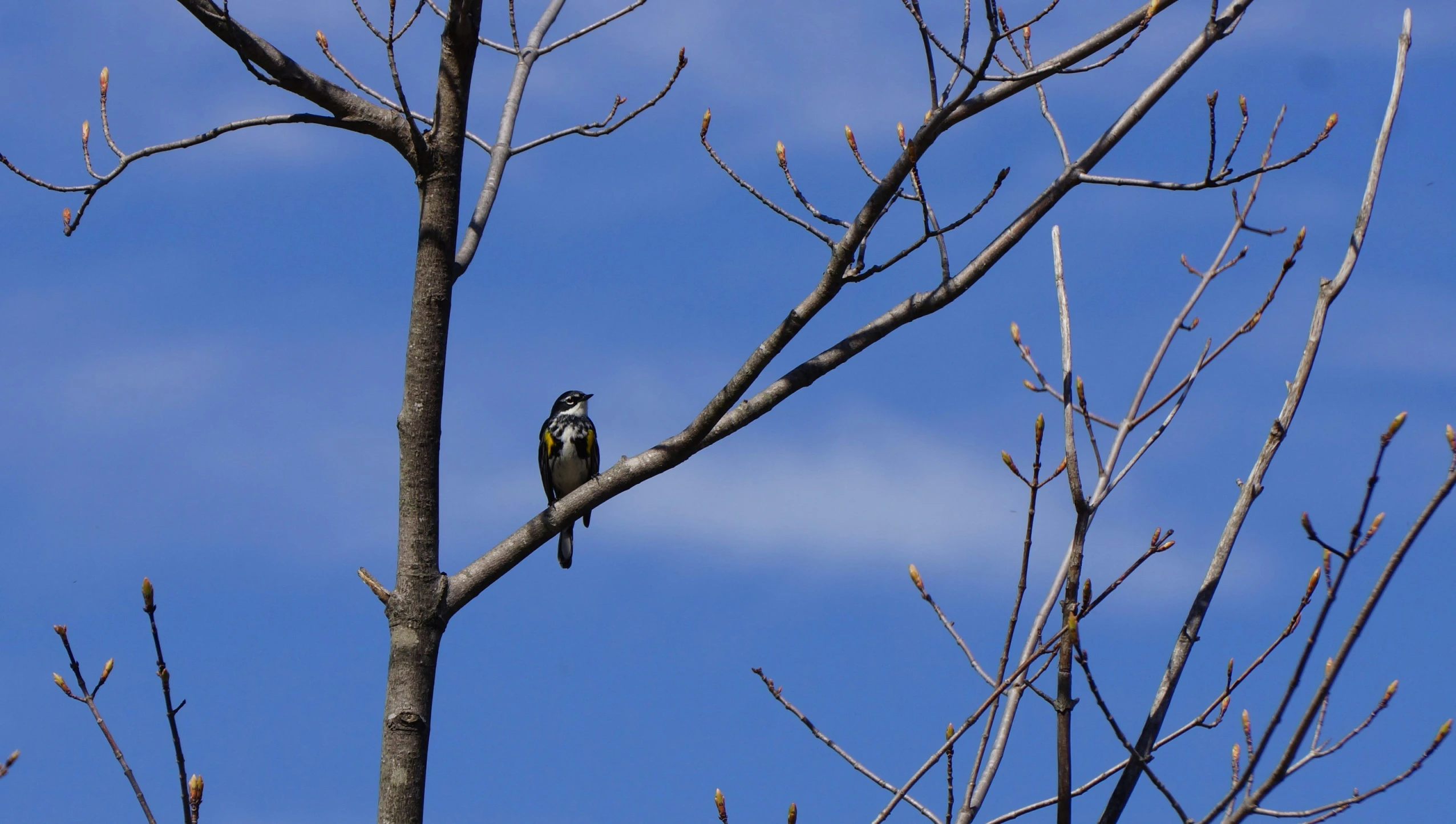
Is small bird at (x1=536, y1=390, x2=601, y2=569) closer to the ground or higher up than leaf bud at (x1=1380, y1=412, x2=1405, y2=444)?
higher up

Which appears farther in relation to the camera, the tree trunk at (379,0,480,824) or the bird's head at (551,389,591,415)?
the bird's head at (551,389,591,415)

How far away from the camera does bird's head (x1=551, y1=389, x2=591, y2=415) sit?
41.8ft

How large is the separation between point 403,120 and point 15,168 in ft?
5.71

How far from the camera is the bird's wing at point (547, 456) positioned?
1227 centimetres

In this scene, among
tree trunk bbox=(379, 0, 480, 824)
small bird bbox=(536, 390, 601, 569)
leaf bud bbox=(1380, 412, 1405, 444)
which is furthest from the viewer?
small bird bbox=(536, 390, 601, 569)

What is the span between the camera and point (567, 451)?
478 inches

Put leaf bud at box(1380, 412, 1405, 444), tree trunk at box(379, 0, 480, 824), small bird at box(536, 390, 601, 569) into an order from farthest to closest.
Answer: small bird at box(536, 390, 601, 569), tree trunk at box(379, 0, 480, 824), leaf bud at box(1380, 412, 1405, 444)

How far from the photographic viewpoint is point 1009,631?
3000 millimetres

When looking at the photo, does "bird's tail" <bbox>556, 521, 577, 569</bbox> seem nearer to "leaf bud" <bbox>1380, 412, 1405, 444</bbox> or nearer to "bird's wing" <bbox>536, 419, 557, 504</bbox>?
"bird's wing" <bbox>536, 419, 557, 504</bbox>

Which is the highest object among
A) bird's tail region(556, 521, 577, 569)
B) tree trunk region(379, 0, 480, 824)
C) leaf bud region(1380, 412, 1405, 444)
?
bird's tail region(556, 521, 577, 569)

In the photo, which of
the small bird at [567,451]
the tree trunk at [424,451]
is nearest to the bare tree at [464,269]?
the tree trunk at [424,451]

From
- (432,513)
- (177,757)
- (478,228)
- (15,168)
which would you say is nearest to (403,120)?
(478,228)

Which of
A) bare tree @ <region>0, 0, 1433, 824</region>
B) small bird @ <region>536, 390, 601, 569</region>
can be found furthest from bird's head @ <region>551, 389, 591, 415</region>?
bare tree @ <region>0, 0, 1433, 824</region>

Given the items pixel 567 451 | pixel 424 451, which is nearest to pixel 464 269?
pixel 424 451
